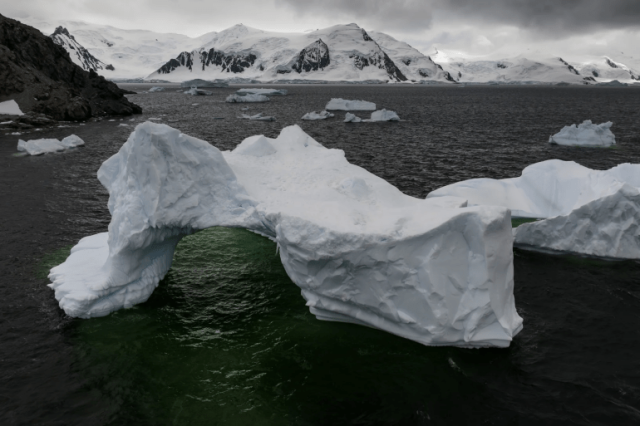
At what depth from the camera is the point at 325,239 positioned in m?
13.5

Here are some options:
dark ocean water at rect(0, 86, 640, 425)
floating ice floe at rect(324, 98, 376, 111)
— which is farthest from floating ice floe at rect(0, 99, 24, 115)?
floating ice floe at rect(324, 98, 376, 111)

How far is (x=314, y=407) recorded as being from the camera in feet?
39.5

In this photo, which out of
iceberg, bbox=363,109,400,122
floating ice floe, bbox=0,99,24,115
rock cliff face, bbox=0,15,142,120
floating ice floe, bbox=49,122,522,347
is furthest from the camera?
iceberg, bbox=363,109,400,122

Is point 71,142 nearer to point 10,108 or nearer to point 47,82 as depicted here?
point 10,108

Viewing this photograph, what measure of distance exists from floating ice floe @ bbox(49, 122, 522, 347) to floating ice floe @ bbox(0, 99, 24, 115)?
61.1m

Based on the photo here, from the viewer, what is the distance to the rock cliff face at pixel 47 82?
6794 centimetres

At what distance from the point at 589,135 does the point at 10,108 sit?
264 feet

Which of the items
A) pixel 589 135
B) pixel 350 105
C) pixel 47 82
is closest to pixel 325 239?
pixel 589 135

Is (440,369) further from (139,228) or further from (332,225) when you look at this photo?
(139,228)

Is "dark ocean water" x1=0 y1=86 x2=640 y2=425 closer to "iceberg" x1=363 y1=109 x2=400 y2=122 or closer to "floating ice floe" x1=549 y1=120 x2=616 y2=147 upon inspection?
"floating ice floe" x1=549 y1=120 x2=616 y2=147

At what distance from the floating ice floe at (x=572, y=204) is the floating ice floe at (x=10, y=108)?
227 feet

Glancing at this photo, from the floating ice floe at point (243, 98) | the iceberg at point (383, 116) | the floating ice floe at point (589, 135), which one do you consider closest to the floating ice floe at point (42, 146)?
the iceberg at point (383, 116)

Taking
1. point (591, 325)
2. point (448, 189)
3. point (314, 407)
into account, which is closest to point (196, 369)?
point (314, 407)

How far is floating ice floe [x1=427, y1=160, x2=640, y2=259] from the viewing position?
66.8ft
